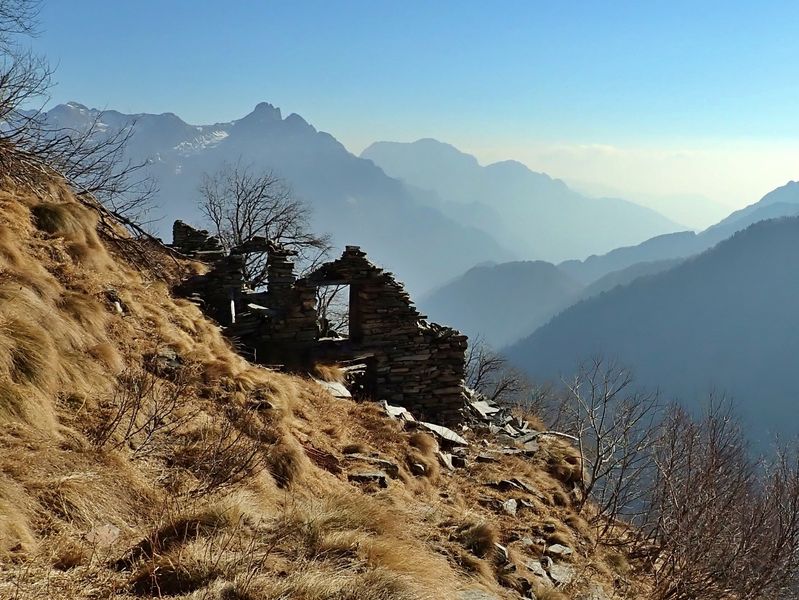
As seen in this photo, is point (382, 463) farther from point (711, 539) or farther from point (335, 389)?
point (711, 539)

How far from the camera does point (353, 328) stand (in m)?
12.8

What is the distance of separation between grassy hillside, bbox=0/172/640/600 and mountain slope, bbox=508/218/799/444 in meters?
117

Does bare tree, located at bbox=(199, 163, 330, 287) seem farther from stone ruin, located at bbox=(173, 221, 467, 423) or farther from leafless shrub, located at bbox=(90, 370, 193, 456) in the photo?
leafless shrub, located at bbox=(90, 370, 193, 456)

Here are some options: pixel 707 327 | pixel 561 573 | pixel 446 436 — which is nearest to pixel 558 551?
pixel 561 573

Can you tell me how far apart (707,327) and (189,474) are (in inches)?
6567

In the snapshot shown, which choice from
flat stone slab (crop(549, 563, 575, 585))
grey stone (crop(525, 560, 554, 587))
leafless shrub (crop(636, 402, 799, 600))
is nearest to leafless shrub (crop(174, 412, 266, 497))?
grey stone (crop(525, 560, 554, 587))

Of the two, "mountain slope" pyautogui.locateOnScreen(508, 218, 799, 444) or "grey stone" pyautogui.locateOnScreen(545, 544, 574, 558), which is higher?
"grey stone" pyautogui.locateOnScreen(545, 544, 574, 558)

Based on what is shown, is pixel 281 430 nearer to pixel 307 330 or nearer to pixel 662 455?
pixel 307 330

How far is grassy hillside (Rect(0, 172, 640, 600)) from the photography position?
356cm

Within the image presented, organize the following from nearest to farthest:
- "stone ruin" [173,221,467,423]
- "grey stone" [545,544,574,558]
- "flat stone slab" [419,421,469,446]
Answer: "grey stone" [545,544,574,558] < "flat stone slab" [419,421,469,446] < "stone ruin" [173,221,467,423]

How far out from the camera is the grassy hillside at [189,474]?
11.7 ft

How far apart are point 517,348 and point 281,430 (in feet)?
507

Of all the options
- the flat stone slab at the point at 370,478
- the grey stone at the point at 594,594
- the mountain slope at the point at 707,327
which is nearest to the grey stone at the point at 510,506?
the grey stone at the point at 594,594

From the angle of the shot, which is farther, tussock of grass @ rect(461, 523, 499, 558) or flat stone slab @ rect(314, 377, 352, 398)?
flat stone slab @ rect(314, 377, 352, 398)
